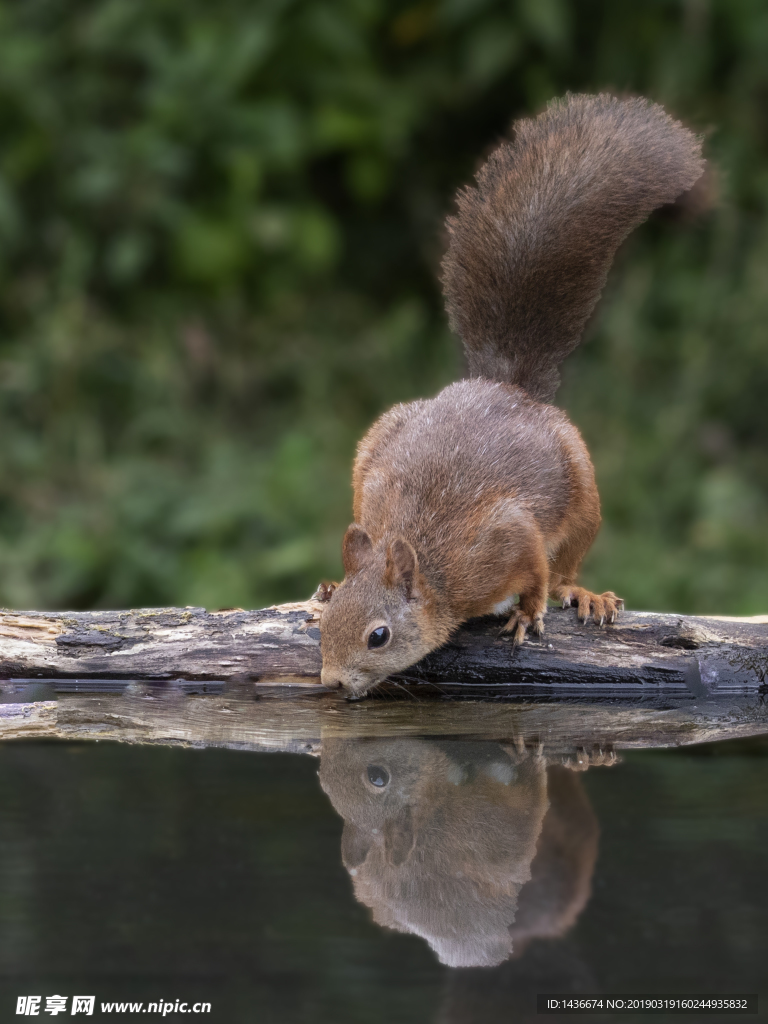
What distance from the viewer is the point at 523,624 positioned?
97.0 inches

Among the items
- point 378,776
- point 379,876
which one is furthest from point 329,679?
point 379,876

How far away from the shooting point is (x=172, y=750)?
79.4 inches

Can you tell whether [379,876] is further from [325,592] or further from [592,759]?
[325,592]

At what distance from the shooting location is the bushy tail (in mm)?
2762

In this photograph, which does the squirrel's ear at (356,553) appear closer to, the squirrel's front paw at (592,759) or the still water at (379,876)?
the still water at (379,876)

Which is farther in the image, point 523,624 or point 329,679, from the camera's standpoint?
point 523,624

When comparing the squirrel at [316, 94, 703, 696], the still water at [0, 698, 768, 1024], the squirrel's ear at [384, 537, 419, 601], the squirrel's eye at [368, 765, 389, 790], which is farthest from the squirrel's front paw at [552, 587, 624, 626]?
the squirrel's eye at [368, 765, 389, 790]

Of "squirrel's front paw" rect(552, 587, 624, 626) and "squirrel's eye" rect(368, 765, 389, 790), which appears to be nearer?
"squirrel's eye" rect(368, 765, 389, 790)

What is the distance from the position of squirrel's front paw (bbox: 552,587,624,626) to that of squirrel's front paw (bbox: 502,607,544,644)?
0.10 meters

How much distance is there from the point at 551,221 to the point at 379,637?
3.73ft

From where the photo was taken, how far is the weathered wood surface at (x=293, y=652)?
237 centimetres

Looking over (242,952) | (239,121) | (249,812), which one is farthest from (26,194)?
(242,952)

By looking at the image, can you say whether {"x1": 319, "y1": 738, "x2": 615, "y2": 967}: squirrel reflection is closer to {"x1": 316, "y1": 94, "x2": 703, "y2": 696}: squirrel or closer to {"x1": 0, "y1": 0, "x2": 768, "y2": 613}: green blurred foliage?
{"x1": 316, "y1": 94, "x2": 703, "y2": 696}: squirrel

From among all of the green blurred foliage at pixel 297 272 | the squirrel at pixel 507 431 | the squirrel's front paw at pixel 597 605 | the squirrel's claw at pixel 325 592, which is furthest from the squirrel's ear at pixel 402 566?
the green blurred foliage at pixel 297 272
